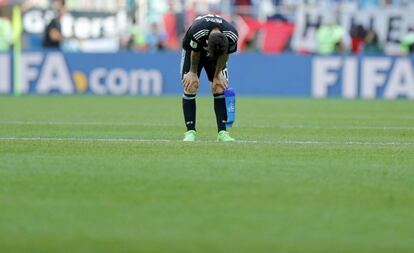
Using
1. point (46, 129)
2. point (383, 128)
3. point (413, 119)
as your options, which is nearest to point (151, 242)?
point (46, 129)

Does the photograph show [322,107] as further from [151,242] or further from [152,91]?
[151,242]

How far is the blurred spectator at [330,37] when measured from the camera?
32.3m

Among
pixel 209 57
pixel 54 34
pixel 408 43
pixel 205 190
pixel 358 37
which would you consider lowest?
pixel 408 43

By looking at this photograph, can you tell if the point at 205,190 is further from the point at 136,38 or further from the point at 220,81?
the point at 136,38

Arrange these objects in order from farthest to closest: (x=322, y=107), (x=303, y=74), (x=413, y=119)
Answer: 1. (x=303, y=74)
2. (x=322, y=107)
3. (x=413, y=119)

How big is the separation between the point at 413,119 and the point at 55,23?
12977 millimetres

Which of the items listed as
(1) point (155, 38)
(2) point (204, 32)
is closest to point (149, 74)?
(1) point (155, 38)

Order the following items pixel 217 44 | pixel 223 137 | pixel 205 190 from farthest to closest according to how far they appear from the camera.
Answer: pixel 223 137, pixel 217 44, pixel 205 190

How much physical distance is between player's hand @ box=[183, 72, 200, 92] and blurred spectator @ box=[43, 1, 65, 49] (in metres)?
16.5

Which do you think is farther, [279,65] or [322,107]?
[279,65]

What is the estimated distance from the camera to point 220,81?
13719 mm

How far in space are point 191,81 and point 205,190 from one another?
4529 mm

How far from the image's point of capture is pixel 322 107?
23922mm

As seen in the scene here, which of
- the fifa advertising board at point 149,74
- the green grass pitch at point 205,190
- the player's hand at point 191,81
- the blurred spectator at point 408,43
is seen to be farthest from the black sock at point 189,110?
the blurred spectator at point 408,43
